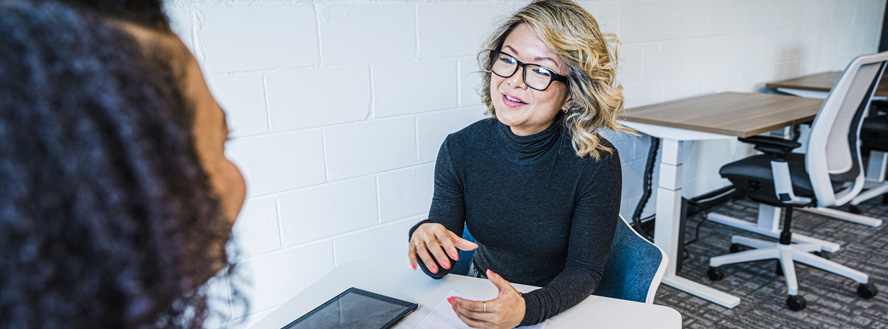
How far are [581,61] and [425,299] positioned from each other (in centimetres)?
66

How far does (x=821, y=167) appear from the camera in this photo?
222cm

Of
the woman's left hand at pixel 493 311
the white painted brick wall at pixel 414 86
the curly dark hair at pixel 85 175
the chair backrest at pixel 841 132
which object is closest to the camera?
the curly dark hair at pixel 85 175

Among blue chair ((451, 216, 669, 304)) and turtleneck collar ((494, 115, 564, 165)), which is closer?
blue chair ((451, 216, 669, 304))

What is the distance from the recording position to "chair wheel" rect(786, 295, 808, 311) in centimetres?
222

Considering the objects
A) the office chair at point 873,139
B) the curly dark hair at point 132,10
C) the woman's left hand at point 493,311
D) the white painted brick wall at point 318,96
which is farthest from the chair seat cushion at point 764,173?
the curly dark hair at point 132,10

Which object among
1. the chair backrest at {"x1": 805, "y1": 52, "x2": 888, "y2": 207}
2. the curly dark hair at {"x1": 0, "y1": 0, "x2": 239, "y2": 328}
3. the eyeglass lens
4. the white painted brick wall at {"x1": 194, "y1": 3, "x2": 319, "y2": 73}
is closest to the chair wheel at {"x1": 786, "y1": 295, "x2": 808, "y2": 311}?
the chair backrest at {"x1": 805, "y1": 52, "x2": 888, "y2": 207}

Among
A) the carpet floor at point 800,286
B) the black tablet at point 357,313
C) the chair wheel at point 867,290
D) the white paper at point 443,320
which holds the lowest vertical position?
the carpet floor at point 800,286

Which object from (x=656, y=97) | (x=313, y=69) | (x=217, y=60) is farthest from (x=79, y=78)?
(x=656, y=97)

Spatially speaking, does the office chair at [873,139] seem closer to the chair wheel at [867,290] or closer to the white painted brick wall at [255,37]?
the chair wheel at [867,290]

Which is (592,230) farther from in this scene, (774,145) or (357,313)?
(774,145)

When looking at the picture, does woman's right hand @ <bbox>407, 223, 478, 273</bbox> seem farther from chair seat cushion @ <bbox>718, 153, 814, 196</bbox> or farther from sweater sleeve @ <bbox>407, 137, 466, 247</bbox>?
chair seat cushion @ <bbox>718, 153, 814, 196</bbox>

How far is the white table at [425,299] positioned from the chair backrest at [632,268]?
15 cm

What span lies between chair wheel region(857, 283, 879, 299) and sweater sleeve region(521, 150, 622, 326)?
70.2 inches

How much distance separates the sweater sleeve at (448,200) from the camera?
141cm
